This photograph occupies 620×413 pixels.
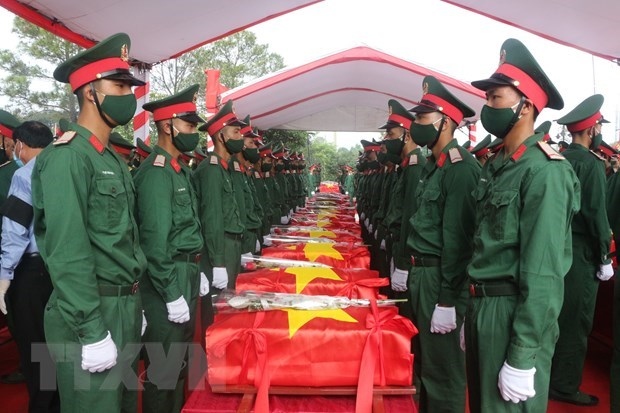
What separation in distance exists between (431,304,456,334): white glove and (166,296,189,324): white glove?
1.50 meters

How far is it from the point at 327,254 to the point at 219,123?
1.63 meters

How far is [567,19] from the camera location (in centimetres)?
501

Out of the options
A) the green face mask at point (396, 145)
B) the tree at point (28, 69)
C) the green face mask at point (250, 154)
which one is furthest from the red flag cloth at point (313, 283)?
the tree at point (28, 69)

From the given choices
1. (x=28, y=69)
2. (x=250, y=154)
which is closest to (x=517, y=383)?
(x=250, y=154)

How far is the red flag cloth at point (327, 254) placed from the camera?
4016 millimetres

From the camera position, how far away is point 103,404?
2.07m

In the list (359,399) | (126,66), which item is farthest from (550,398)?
(126,66)

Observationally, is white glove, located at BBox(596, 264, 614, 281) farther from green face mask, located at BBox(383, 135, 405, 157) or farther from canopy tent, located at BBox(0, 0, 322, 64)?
canopy tent, located at BBox(0, 0, 322, 64)

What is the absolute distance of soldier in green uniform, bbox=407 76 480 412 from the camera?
2.82m

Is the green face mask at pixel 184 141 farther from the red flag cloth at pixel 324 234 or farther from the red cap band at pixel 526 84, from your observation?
the red flag cloth at pixel 324 234

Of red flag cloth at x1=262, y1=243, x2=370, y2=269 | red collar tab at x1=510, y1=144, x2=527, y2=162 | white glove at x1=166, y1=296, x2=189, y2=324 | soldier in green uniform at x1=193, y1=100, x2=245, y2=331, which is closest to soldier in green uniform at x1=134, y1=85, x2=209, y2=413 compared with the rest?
white glove at x1=166, y1=296, x2=189, y2=324

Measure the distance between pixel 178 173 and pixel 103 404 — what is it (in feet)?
4.91

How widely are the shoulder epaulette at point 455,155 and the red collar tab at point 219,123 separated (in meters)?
2.31

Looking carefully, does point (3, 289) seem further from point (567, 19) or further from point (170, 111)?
point (567, 19)
